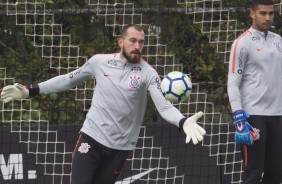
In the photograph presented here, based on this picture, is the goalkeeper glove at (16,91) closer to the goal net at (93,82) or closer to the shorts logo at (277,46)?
the goal net at (93,82)

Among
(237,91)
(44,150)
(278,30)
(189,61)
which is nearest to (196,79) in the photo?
(189,61)

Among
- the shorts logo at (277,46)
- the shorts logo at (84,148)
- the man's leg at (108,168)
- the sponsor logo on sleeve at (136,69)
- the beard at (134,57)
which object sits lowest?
the man's leg at (108,168)

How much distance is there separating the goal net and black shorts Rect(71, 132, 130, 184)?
2135 millimetres

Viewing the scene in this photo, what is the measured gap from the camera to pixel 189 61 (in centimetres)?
1159

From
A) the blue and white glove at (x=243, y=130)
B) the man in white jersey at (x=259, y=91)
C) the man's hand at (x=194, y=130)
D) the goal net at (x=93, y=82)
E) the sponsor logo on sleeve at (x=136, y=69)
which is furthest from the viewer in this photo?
the goal net at (x=93, y=82)

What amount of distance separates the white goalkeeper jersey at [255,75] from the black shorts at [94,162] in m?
1.26

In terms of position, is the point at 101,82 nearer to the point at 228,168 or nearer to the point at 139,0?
the point at 228,168

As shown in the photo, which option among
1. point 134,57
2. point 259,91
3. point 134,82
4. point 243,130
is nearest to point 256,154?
point 243,130

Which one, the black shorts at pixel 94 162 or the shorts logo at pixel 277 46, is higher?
the shorts logo at pixel 277 46

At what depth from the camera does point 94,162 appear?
→ 27.4ft

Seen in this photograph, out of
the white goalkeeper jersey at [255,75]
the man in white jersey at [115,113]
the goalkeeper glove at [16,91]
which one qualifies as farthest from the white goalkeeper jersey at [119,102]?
the white goalkeeper jersey at [255,75]

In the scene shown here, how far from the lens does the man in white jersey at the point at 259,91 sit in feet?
28.7

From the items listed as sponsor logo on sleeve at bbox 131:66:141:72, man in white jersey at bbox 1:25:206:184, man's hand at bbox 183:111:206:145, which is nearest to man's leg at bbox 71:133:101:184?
man in white jersey at bbox 1:25:206:184

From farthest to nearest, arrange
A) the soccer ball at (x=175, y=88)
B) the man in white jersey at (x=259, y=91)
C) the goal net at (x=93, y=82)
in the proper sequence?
the goal net at (x=93, y=82) → the man in white jersey at (x=259, y=91) → the soccer ball at (x=175, y=88)
